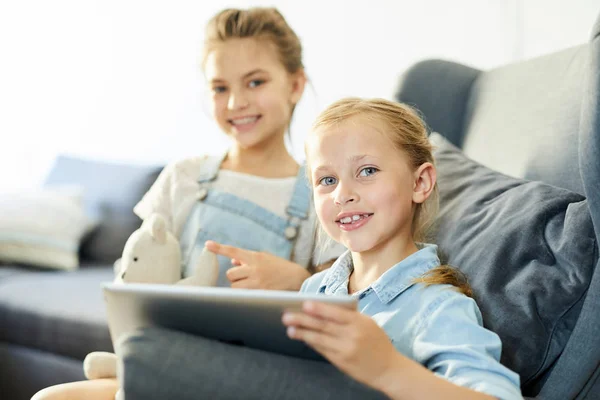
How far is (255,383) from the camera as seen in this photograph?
2.13ft

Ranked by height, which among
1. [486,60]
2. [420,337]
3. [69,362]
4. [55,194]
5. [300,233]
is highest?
[486,60]

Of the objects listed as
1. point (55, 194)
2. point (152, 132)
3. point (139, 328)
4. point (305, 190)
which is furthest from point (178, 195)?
point (152, 132)

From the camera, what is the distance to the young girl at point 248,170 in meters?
1.45

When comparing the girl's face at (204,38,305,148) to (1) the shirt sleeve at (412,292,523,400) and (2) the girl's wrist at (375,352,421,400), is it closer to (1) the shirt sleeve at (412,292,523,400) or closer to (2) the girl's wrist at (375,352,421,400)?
(1) the shirt sleeve at (412,292,523,400)

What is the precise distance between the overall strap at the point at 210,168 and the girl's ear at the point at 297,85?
0.22m

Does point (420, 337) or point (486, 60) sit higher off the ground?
point (486, 60)

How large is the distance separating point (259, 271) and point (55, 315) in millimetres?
766

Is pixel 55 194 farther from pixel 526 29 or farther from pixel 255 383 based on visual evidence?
pixel 255 383

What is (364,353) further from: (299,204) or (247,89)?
(247,89)

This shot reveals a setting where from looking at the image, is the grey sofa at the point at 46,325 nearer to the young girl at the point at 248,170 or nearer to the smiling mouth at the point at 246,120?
the young girl at the point at 248,170

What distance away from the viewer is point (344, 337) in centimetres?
64

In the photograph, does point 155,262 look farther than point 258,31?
No

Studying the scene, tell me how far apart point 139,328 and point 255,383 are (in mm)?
144

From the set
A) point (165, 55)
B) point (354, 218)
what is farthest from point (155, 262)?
point (165, 55)
